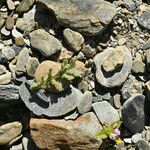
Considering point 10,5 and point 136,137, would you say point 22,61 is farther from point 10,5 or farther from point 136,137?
point 136,137

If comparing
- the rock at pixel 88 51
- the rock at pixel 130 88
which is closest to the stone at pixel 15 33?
the rock at pixel 88 51

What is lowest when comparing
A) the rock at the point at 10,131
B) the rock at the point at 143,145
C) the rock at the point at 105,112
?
the rock at the point at 10,131

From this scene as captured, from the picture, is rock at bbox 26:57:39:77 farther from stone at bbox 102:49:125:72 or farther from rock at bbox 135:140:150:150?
rock at bbox 135:140:150:150

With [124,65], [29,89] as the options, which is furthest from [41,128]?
[124,65]

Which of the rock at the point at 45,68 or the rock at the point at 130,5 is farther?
the rock at the point at 130,5

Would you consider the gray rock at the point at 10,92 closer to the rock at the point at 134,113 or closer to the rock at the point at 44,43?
the rock at the point at 44,43

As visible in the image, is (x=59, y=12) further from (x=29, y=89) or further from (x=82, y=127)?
(x=82, y=127)
